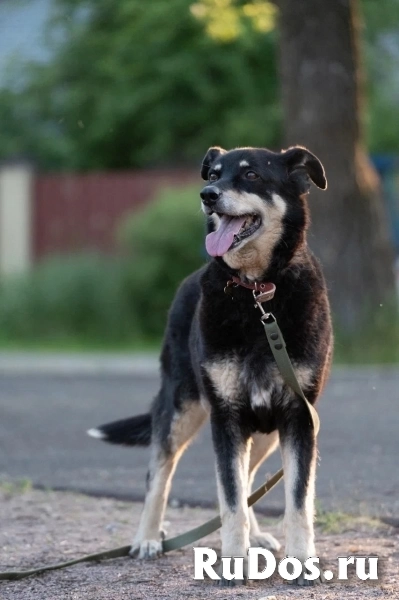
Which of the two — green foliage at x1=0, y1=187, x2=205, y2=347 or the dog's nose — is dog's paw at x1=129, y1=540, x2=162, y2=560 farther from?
green foliage at x1=0, y1=187, x2=205, y2=347

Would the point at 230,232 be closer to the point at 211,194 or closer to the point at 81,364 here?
the point at 211,194

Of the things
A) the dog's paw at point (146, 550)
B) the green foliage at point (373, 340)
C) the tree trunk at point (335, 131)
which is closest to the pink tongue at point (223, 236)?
the dog's paw at point (146, 550)

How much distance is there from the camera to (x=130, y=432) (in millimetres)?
6879

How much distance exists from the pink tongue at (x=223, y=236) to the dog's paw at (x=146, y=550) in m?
1.65

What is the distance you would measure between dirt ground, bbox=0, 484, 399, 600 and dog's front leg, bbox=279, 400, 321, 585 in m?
0.19

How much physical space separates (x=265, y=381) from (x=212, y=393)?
0.26 m

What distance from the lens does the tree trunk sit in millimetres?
15555

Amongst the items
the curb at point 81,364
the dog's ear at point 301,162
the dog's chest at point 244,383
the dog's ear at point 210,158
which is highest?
the curb at point 81,364

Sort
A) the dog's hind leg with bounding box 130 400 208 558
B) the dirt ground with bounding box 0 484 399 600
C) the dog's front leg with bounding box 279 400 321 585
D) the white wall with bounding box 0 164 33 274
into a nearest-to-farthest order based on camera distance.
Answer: the dirt ground with bounding box 0 484 399 600
the dog's front leg with bounding box 279 400 321 585
the dog's hind leg with bounding box 130 400 208 558
the white wall with bounding box 0 164 33 274

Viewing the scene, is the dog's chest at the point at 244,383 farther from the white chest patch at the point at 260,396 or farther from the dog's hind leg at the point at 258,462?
the dog's hind leg at the point at 258,462

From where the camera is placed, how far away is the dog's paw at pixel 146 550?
6.22m

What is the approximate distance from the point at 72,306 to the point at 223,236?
1399 cm

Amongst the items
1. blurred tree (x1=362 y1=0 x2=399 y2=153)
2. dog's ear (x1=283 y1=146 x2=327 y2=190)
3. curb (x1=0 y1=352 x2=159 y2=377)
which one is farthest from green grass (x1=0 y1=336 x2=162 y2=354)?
blurred tree (x1=362 y1=0 x2=399 y2=153)

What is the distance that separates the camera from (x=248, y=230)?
5656 millimetres
